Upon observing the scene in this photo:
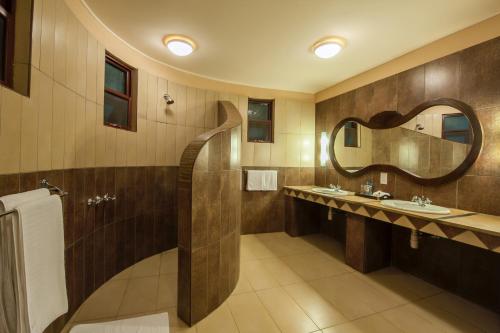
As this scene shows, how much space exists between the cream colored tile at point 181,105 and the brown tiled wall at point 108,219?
2.45ft

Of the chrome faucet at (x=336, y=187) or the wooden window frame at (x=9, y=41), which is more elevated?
the wooden window frame at (x=9, y=41)

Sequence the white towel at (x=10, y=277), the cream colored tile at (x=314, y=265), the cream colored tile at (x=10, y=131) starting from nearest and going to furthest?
the white towel at (x=10, y=277)
the cream colored tile at (x=10, y=131)
the cream colored tile at (x=314, y=265)

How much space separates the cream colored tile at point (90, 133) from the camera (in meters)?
1.80

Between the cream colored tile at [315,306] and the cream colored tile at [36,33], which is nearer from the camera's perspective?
the cream colored tile at [36,33]

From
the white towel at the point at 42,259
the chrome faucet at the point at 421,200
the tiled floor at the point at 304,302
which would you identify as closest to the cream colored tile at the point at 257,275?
the tiled floor at the point at 304,302

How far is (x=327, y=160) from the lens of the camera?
11.9 feet

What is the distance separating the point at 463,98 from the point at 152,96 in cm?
349

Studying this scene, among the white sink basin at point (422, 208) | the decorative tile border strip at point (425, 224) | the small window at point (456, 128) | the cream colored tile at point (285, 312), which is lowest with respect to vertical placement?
the cream colored tile at point (285, 312)

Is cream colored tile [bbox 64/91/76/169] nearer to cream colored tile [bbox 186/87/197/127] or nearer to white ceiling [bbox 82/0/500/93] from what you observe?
white ceiling [bbox 82/0/500/93]

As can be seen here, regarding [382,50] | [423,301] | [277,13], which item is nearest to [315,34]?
[277,13]

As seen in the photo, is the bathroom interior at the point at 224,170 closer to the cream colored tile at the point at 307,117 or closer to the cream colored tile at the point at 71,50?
the cream colored tile at the point at 71,50

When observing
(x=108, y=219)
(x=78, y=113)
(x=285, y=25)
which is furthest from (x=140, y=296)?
(x=285, y=25)

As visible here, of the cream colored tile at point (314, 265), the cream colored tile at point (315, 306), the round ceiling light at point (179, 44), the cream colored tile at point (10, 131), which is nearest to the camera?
the cream colored tile at point (10, 131)

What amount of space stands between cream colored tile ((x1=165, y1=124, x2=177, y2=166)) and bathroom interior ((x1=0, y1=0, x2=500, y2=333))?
3 cm
